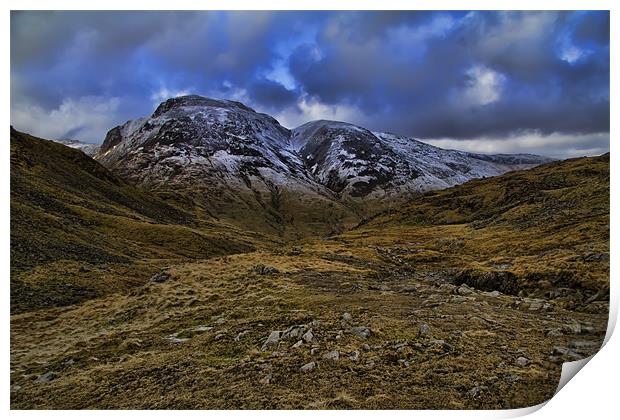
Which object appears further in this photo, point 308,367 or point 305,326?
point 305,326

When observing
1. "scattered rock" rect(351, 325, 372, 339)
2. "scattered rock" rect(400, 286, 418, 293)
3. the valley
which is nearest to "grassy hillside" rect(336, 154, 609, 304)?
the valley

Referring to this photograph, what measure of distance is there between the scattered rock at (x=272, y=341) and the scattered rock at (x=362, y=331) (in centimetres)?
291

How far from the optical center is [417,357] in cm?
1405

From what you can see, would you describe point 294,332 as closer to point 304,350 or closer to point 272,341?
point 272,341

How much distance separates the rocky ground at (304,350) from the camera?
502 inches

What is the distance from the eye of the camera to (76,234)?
153ft

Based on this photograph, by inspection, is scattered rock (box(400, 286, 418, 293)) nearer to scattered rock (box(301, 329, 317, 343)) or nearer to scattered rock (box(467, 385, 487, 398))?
scattered rock (box(301, 329, 317, 343))

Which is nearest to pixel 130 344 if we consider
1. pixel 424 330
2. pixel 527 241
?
pixel 424 330

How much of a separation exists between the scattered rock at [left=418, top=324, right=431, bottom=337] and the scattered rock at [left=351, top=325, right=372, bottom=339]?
187 centimetres

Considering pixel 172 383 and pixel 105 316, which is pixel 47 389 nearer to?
pixel 172 383

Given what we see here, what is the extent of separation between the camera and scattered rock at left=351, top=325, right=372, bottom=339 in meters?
15.6

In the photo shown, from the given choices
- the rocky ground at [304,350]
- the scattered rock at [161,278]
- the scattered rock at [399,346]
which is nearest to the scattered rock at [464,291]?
the rocky ground at [304,350]

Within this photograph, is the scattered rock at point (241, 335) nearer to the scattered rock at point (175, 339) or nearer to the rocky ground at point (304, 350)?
the rocky ground at point (304, 350)

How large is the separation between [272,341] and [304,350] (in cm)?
153
